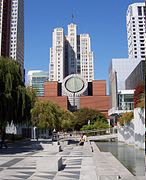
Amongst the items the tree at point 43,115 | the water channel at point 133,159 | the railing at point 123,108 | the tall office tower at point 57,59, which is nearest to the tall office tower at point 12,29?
the tall office tower at point 57,59

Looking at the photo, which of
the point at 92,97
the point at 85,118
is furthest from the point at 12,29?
the point at 85,118

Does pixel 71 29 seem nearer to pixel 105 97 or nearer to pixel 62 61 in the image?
pixel 62 61

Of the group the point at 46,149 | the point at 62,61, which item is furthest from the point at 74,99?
the point at 46,149

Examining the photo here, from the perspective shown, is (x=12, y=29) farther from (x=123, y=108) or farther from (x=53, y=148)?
(x=53, y=148)

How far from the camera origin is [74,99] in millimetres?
131500

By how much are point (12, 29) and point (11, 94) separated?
110 metres

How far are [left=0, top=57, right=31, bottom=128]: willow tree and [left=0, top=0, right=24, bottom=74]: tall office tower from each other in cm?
6230

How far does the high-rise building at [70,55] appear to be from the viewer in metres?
154

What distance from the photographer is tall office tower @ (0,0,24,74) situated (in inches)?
3487

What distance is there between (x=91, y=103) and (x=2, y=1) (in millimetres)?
53209

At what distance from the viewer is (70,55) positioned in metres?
161

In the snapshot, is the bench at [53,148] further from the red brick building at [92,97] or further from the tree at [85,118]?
the red brick building at [92,97]

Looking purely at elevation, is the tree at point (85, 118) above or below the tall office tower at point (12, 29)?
below

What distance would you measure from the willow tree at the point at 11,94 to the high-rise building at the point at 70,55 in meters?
126
